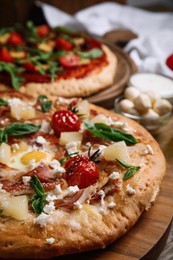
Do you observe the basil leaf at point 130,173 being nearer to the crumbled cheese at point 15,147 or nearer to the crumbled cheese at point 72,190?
the crumbled cheese at point 72,190

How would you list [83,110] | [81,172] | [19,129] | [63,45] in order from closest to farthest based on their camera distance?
[81,172], [19,129], [83,110], [63,45]

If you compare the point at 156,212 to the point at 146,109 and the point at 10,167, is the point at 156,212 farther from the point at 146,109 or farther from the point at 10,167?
the point at 146,109

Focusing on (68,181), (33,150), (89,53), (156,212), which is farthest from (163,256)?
(89,53)

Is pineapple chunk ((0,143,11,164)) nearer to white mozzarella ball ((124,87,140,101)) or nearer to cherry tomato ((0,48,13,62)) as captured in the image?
white mozzarella ball ((124,87,140,101))

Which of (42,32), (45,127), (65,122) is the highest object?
(65,122)

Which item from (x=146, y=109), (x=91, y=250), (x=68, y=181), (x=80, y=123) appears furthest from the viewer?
(x=146, y=109)

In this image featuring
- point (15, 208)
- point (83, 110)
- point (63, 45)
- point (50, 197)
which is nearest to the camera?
point (15, 208)

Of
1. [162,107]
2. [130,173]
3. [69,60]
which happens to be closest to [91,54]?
[69,60]

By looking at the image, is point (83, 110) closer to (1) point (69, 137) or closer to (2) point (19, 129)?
(1) point (69, 137)
